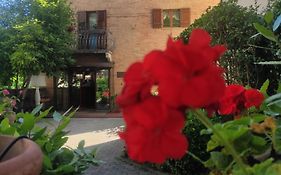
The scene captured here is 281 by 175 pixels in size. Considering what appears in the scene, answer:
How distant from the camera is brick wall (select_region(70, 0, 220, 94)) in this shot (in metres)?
19.3

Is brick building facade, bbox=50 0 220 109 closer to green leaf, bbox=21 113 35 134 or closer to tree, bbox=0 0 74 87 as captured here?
tree, bbox=0 0 74 87

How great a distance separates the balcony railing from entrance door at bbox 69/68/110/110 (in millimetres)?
1434

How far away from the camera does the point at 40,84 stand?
1773 centimetres

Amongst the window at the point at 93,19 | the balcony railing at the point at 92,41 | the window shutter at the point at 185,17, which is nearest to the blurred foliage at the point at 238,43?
the window shutter at the point at 185,17

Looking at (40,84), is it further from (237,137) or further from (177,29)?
(237,137)

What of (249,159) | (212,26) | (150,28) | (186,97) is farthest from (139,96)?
(150,28)

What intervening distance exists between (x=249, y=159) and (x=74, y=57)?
1900cm

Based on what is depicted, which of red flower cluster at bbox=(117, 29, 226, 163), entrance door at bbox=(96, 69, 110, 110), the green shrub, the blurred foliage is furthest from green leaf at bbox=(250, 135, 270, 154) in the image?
entrance door at bbox=(96, 69, 110, 110)

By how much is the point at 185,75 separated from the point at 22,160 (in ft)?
2.58

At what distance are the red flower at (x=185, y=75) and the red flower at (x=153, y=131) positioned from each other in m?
0.02

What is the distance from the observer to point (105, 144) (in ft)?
34.2

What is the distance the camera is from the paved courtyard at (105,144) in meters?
7.39

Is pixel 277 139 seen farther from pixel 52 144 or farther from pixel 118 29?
pixel 118 29

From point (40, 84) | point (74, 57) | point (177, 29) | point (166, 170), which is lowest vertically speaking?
point (166, 170)
